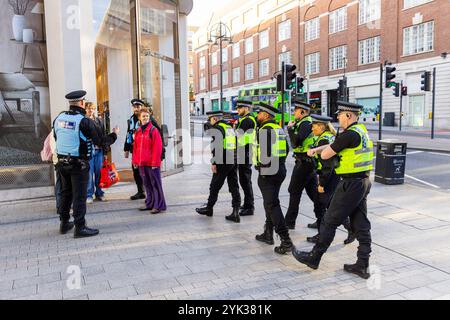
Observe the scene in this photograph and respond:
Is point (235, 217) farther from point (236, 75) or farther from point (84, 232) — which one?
point (236, 75)

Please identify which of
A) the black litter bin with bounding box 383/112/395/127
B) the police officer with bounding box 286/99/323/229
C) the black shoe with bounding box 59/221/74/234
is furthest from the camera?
the black litter bin with bounding box 383/112/395/127

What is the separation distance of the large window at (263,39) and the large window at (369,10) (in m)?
16.8

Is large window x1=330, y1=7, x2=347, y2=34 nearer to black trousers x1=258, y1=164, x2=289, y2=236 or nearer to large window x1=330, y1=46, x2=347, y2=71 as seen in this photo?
large window x1=330, y1=46, x2=347, y2=71

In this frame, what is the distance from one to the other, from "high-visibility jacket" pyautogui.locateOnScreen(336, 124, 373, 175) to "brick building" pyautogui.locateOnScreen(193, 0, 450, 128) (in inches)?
1150

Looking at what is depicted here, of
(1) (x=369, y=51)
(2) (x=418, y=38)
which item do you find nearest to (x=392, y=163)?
(2) (x=418, y=38)

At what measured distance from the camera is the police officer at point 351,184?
4180 millimetres

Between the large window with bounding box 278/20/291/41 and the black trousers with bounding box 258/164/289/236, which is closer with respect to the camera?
the black trousers with bounding box 258/164/289/236

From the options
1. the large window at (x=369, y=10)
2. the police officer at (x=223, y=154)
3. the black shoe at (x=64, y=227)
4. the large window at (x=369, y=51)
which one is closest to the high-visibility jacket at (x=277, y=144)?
the police officer at (x=223, y=154)

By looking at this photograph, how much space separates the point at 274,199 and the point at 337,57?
3858 cm

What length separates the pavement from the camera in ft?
13.2

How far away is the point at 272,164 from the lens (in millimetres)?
5160

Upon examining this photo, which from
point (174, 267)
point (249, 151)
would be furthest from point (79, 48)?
point (174, 267)

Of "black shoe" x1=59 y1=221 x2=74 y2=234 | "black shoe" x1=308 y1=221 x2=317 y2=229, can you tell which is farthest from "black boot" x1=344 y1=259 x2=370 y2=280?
"black shoe" x1=59 y1=221 x2=74 y2=234

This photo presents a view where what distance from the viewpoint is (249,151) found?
6680mm
